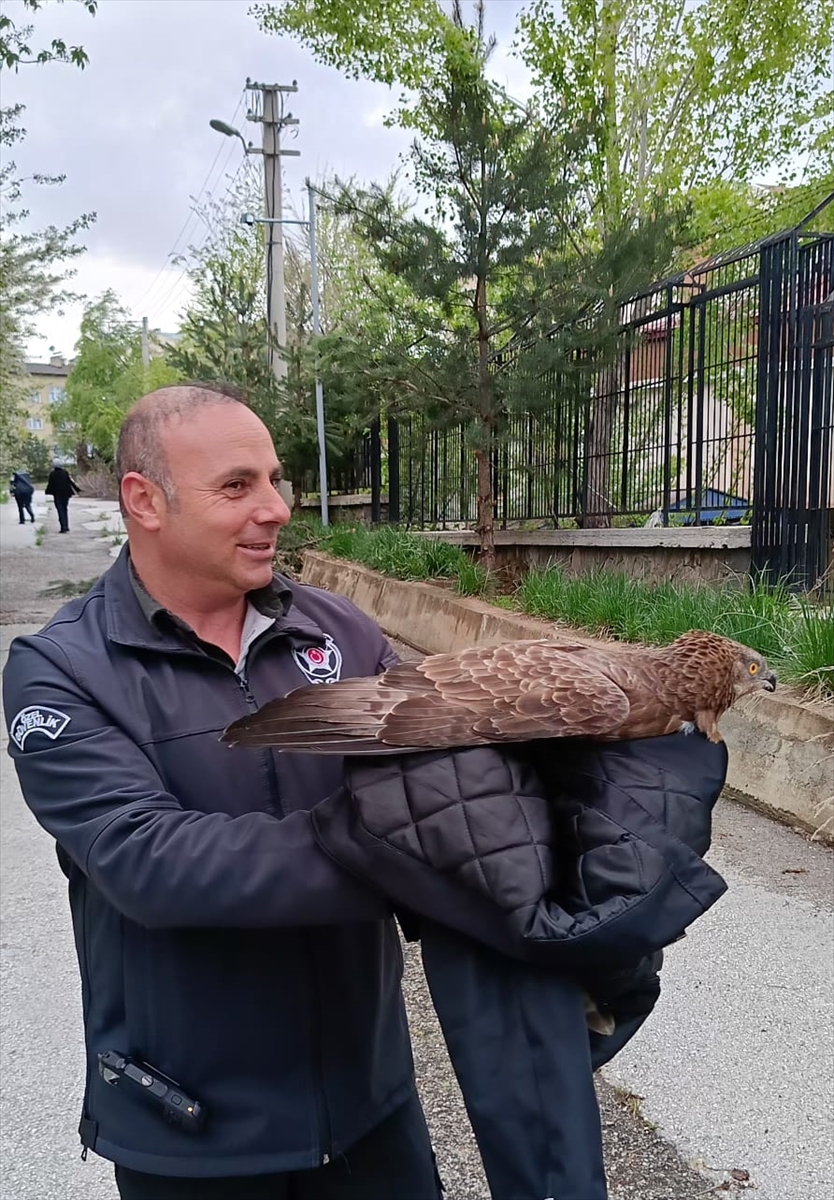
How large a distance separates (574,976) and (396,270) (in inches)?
332

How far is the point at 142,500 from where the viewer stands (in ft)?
5.51

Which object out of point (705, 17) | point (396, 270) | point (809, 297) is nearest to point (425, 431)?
point (396, 270)

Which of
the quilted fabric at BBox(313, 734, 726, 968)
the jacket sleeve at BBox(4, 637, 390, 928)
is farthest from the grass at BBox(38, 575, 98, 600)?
the quilted fabric at BBox(313, 734, 726, 968)

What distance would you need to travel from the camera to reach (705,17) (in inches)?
429

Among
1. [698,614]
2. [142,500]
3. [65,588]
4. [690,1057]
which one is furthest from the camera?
[65,588]

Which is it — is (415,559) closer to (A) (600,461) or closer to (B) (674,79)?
(A) (600,461)

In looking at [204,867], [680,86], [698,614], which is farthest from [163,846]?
[680,86]

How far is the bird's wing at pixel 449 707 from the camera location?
142 centimetres

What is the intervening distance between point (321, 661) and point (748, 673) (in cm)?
96

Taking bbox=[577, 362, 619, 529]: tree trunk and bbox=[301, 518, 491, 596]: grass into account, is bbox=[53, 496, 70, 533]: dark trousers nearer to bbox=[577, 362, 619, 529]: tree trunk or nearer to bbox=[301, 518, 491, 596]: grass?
bbox=[301, 518, 491, 596]: grass

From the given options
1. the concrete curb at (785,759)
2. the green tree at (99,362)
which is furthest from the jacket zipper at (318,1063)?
the green tree at (99,362)

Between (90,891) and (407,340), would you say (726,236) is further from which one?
(90,891)

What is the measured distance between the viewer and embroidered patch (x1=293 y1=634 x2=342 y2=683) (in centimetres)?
→ 179

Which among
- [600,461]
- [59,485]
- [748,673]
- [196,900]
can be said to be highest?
[59,485]
